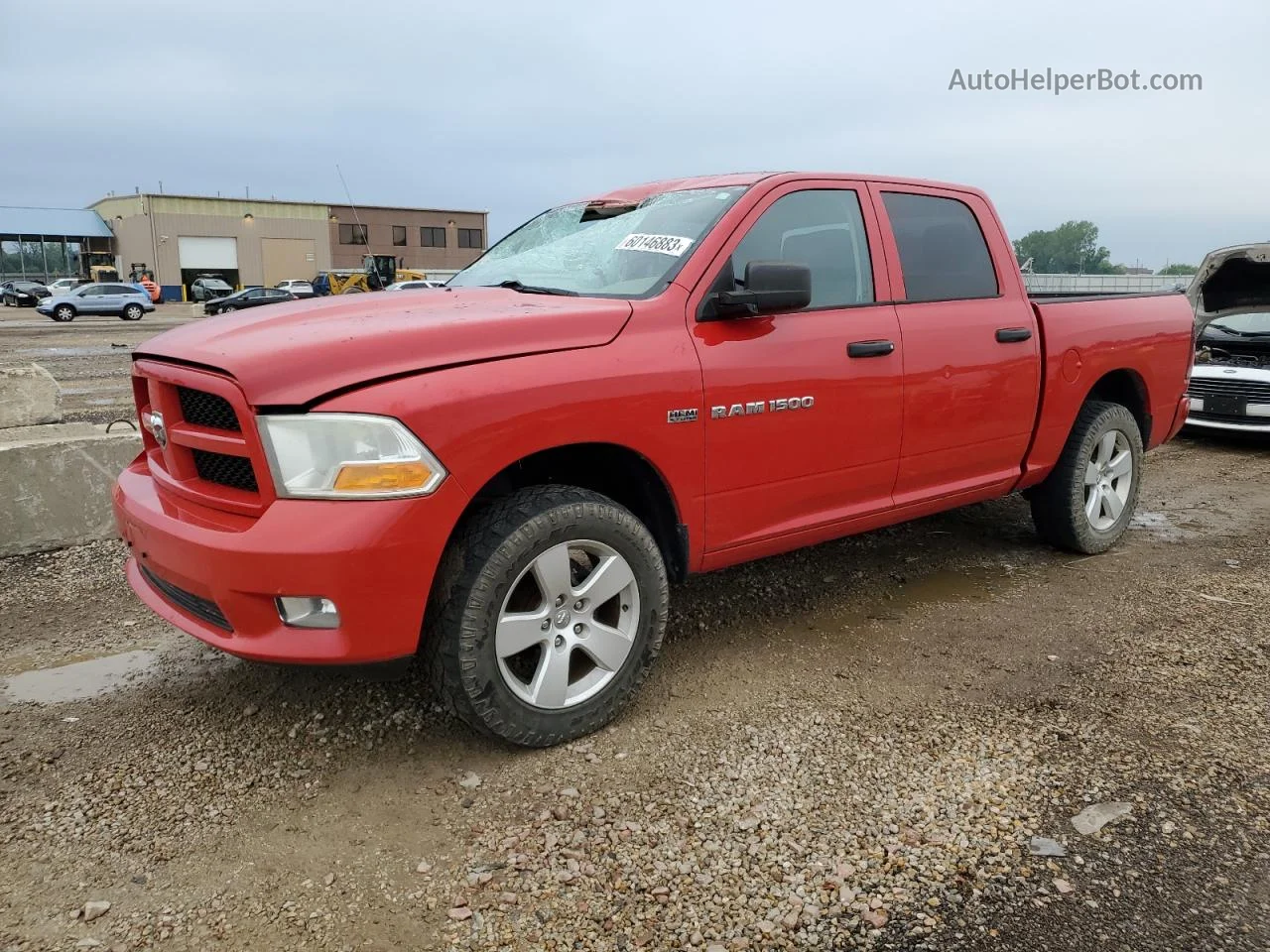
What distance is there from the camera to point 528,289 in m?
3.59

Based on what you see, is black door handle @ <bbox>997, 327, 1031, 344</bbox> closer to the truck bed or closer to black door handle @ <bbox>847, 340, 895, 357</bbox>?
the truck bed

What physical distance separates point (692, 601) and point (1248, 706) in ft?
7.22

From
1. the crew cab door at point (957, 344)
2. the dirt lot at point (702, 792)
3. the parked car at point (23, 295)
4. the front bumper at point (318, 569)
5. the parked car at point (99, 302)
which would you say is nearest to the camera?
the dirt lot at point (702, 792)

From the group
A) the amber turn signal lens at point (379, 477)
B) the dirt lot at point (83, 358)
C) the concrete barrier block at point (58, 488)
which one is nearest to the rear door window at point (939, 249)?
the amber turn signal lens at point (379, 477)

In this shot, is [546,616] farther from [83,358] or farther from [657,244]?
[83,358]

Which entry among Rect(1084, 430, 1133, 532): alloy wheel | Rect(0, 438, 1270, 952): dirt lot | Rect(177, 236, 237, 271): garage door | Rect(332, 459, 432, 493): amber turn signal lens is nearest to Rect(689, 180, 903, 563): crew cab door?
Rect(0, 438, 1270, 952): dirt lot

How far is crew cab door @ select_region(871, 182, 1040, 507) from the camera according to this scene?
394cm

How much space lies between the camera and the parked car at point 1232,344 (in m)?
8.45

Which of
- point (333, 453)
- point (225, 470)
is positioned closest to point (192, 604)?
point (225, 470)

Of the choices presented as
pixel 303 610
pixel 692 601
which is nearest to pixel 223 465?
pixel 303 610

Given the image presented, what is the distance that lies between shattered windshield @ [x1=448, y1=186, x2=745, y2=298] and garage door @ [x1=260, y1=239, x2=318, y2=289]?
71.3 m

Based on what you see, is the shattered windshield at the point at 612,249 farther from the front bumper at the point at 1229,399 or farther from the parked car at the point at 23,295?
the parked car at the point at 23,295

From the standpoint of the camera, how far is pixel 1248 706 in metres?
3.28

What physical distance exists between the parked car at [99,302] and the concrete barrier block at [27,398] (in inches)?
1334
